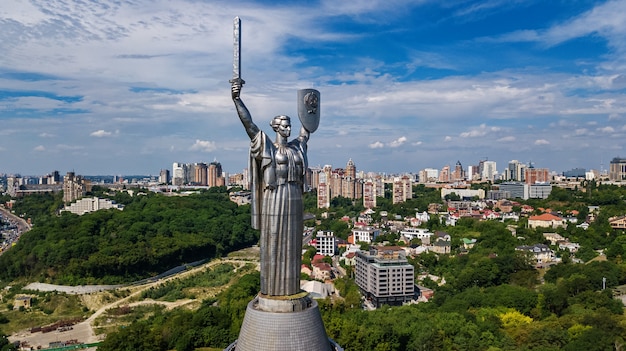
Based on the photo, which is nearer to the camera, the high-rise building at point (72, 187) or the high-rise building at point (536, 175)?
the high-rise building at point (72, 187)

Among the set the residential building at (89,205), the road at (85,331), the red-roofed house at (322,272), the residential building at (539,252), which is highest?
the residential building at (89,205)

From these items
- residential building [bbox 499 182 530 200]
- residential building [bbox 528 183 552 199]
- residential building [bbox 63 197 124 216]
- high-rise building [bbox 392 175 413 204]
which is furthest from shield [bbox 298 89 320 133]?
residential building [bbox 499 182 530 200]

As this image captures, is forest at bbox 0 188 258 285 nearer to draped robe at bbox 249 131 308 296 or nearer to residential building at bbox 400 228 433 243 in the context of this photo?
residential building at bbox 400 228 433 243

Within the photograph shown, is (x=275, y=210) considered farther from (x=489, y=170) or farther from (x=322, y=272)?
(x=489, y=170)

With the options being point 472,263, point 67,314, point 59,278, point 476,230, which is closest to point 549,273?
point 472,263

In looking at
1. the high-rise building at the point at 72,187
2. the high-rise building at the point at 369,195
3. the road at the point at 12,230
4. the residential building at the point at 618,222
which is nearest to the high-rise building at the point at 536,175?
the high-rise building at the point at 369,195

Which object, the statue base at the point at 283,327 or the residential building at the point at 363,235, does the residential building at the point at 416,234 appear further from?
the statue base at the point at 283,327
